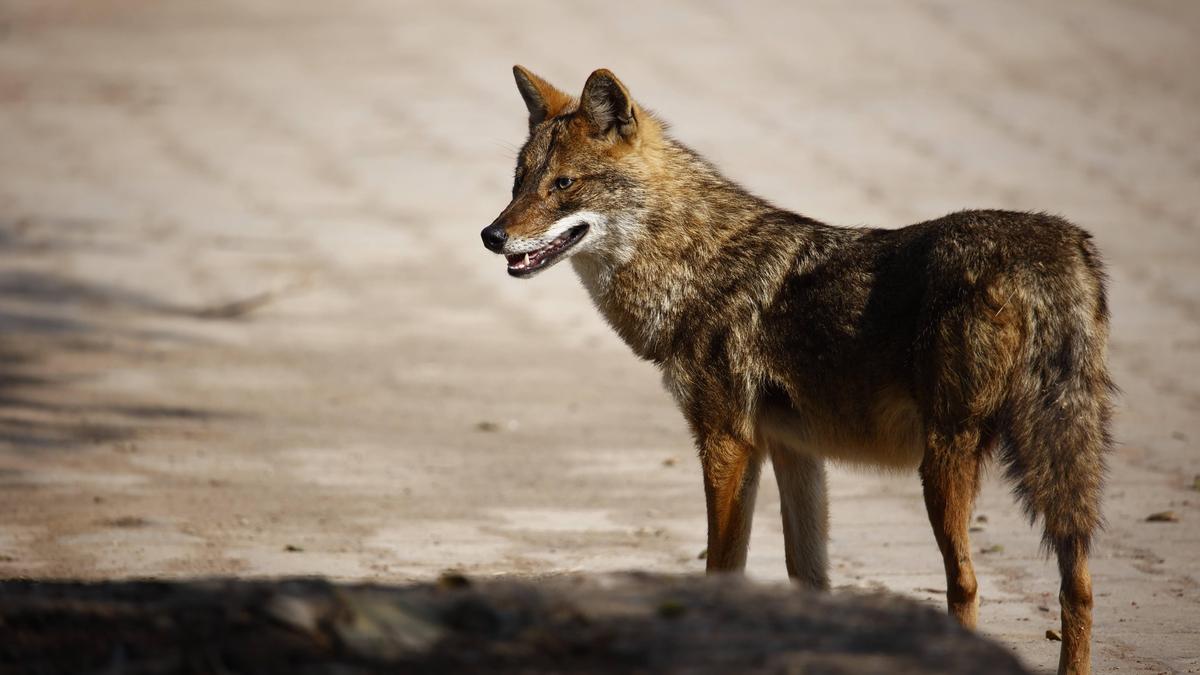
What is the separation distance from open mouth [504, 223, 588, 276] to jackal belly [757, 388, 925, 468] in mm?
1201

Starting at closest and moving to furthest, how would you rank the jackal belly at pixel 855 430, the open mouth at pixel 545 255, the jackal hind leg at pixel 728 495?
the jackal belly at pixel 855 430
the jackal hind leg at pixel 728 495
the open mouth at pixel 545 255

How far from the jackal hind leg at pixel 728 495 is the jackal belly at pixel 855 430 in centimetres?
15

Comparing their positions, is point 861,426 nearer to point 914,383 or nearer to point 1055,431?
point 914,383

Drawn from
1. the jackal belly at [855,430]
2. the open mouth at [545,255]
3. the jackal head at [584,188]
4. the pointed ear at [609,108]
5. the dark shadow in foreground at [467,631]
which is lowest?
the dark shadow in foreground at [467,631]

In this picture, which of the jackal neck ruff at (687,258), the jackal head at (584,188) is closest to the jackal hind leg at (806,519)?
the jackal neck ruff at (687,258)

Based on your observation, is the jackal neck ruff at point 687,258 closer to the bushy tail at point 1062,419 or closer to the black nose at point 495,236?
the black nose at point 495,236

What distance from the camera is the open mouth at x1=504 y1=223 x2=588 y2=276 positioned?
272 inches

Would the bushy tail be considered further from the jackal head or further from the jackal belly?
the jackal head

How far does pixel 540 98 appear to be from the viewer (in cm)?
748

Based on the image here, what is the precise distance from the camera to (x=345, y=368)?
1184 centimetres

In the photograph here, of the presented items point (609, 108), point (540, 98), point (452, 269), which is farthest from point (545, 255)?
point (452, 269)

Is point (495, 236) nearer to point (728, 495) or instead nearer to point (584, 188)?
point (584, 188)

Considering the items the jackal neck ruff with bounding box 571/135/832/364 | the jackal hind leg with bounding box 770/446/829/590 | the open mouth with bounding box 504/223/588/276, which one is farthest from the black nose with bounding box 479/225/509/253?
the jackal hind leg with bounding box 770/446/829/590

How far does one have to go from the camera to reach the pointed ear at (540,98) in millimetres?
7453
